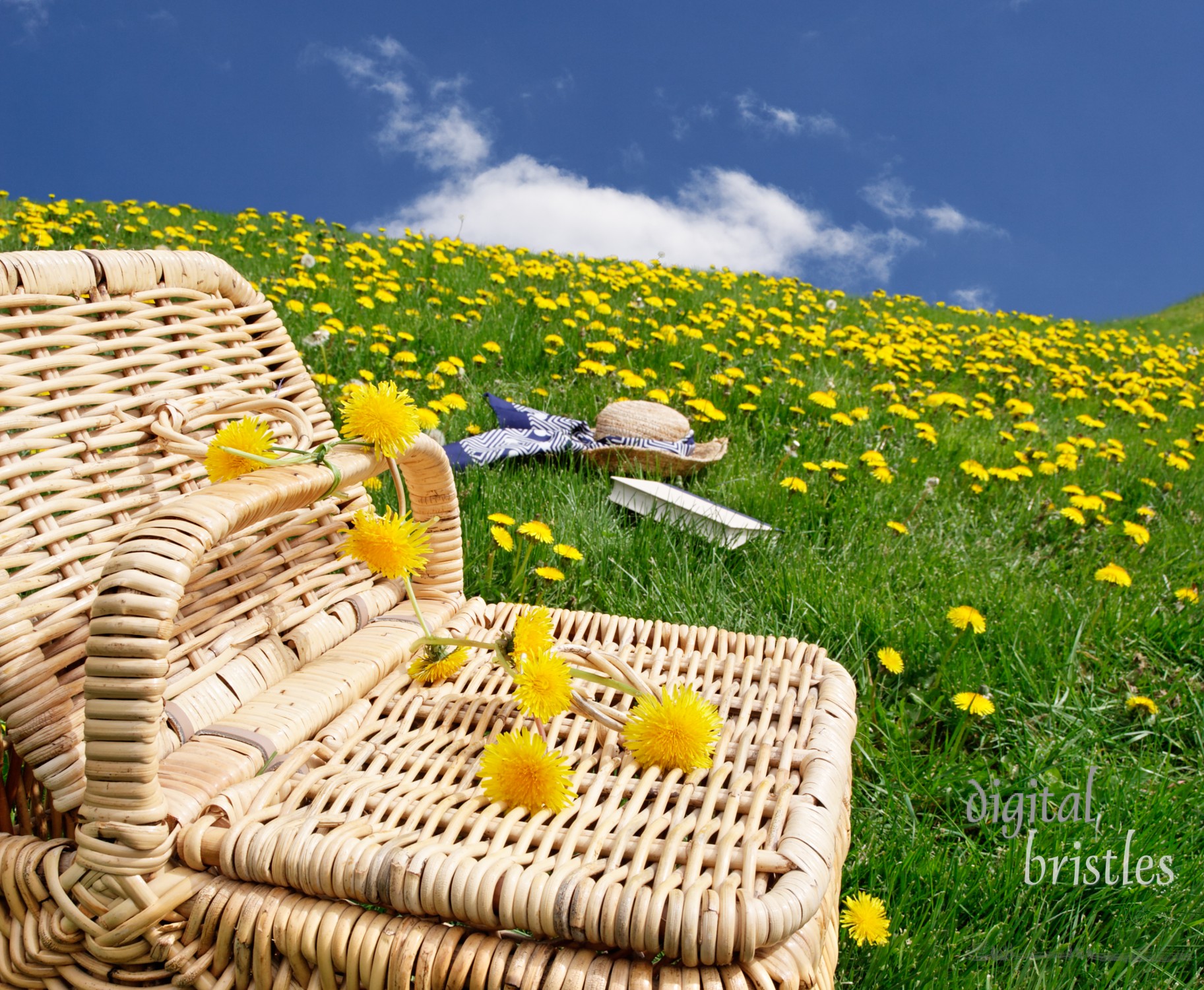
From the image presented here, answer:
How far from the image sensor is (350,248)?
4.08 meters

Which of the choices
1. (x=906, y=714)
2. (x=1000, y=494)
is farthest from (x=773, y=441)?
(x=906, y=714)

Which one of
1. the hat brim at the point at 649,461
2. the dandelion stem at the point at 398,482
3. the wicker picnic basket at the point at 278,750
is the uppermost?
the hat brim at the point at 649,461

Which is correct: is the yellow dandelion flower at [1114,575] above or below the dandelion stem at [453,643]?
above

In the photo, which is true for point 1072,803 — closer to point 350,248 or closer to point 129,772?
point 129,772

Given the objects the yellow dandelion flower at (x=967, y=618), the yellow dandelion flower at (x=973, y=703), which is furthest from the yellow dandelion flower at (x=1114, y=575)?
the yellow dandelion flower at (x=973, y=703)

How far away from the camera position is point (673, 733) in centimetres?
88

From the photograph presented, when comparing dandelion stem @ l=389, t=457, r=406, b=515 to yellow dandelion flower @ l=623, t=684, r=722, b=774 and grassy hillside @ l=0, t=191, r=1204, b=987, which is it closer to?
yellow dandelion flower @ l=623, t=684, r=722, b=774

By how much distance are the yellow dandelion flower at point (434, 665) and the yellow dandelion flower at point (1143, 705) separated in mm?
1282

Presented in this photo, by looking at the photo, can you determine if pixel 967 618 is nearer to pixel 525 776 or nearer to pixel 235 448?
pixel 525 776

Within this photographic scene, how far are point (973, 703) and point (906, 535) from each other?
77 centimetres

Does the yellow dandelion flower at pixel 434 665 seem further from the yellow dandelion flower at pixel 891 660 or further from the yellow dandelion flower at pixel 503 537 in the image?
the yellow dandelion flower at pixel 891 660

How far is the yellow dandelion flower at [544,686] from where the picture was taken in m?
0.90

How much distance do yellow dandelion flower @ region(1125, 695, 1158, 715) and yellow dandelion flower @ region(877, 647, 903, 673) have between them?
45 centimetres

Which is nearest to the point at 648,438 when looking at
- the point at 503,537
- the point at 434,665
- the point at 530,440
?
the point at 530,440
